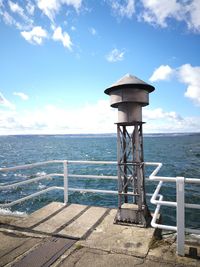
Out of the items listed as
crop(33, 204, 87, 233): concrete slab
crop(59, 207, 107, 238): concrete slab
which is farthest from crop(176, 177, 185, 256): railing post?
crop(33, 204, 87, 233): concrete slab

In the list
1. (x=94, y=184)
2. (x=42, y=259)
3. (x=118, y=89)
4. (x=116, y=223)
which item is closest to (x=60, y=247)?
(x=42, y=259)

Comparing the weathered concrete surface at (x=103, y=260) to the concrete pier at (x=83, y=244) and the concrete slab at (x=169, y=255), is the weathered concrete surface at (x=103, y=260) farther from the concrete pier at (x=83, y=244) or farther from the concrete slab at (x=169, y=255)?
the concrete slab at (x=169, y=255)

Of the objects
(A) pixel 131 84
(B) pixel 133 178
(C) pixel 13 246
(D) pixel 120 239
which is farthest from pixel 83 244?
(A) pixel 131 84

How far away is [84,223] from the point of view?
5258 millimetres

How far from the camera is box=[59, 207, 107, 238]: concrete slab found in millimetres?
4789

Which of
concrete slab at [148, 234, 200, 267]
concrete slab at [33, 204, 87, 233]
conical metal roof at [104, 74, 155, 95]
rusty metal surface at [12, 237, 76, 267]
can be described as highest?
conical metal roof at [104, 74, 155, 95]

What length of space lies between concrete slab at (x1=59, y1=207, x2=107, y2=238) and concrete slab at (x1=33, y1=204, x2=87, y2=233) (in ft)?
0.68

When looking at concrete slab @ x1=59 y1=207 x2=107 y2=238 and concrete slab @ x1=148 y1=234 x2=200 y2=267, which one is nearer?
concrete slab @ x1=148 y1=234 x2=200 y2=267

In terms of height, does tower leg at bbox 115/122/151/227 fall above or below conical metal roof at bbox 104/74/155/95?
below

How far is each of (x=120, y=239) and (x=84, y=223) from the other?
3.58 feet

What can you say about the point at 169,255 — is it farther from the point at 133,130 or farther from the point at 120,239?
the point at 133,130

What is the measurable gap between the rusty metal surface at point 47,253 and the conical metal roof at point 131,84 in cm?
326

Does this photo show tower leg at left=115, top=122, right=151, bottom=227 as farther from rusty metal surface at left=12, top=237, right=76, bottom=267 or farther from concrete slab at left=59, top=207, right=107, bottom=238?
rusty metal surface at left=12, top=237, right=76, bottom=267

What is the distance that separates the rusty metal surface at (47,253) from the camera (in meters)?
3.72
